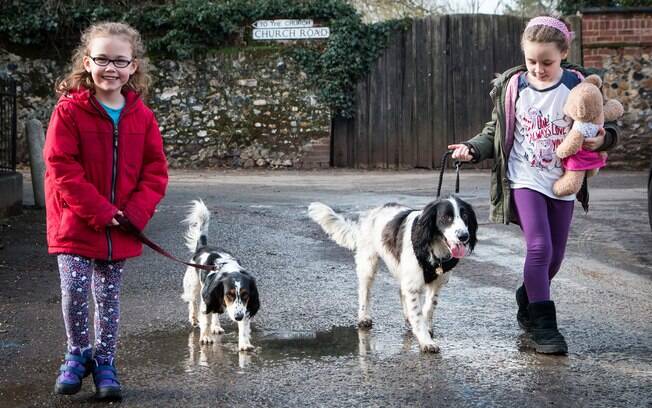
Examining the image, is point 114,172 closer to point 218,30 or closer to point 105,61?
point 105,61

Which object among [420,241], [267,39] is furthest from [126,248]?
[267,39]

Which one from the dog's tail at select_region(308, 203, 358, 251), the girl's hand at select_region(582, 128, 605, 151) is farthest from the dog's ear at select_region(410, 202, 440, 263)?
the dog's tail at select_region(308, 203, 358, 251)

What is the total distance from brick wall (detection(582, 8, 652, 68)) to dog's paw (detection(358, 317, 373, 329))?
507 inches

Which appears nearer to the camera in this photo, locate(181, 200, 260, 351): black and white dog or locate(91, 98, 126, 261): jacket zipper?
locate(91, 98, 126, 261): jacket zipper

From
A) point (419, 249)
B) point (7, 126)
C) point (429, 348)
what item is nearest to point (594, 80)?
point (419, 249)

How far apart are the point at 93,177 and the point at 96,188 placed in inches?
2.5

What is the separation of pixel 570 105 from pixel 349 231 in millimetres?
1984

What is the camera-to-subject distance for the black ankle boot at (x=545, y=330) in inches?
193

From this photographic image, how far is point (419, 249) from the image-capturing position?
5242 millimetres

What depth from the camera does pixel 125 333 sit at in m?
5.52

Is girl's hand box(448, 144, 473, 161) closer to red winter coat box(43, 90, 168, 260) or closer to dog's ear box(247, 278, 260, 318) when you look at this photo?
dog's ear box(247, 278, 260, 318)

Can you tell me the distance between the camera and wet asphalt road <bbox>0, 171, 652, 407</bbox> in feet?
14.0

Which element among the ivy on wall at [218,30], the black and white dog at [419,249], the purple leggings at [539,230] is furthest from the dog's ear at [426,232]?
the ivy on wall at [218,30]

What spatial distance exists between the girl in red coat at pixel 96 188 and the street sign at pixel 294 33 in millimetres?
13927
